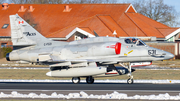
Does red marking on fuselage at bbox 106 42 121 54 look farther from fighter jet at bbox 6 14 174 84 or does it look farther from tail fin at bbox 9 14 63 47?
tail fin at bbox 9 14 63 47

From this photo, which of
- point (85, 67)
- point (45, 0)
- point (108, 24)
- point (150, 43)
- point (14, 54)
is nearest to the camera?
point (85, 67)

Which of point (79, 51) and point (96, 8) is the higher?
point (96, 8)

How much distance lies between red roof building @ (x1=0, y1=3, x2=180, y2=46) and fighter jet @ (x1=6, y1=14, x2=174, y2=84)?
23260 mm

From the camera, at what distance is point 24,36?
74.9 feet

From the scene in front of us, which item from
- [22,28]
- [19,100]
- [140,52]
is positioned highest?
[22,28]

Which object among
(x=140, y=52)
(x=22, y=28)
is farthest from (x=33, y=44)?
(x=140, y=52)

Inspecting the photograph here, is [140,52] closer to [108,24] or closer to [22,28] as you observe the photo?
[22,28]

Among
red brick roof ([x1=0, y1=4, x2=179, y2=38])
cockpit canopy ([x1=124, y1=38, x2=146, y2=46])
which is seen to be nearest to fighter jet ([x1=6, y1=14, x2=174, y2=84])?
cockpit canopy ([x1=124, y1=38, x2=146, y2=46])

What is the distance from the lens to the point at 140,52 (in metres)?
20.1

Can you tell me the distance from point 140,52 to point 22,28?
9.00 meters

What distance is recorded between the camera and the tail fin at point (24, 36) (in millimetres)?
22594

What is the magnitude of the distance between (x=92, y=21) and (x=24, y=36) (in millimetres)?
28874

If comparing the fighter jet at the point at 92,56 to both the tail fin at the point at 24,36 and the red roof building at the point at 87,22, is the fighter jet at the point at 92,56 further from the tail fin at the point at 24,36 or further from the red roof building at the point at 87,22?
the red roof building at the point at 87,22

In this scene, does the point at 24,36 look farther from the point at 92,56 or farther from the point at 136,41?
the point at 136,41
